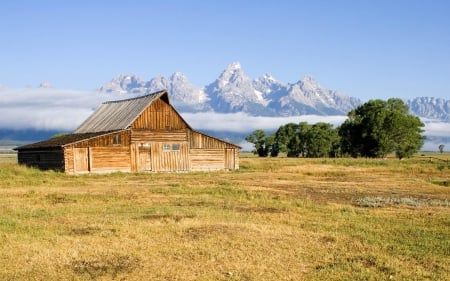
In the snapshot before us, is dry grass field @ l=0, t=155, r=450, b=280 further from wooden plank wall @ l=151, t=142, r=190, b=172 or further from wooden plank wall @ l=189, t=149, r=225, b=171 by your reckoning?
wooden plank wall @ l=189, t=149, r=225, b=171

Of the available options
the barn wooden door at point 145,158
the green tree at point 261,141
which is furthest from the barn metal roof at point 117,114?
the green tree at point 261,141

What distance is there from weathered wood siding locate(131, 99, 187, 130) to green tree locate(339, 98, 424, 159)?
44.9m

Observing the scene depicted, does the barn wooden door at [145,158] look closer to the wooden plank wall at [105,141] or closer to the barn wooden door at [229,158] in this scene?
the wooden plank wall at [105,141]

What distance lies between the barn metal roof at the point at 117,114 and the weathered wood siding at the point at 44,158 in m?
6.37

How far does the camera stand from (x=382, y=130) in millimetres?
86938

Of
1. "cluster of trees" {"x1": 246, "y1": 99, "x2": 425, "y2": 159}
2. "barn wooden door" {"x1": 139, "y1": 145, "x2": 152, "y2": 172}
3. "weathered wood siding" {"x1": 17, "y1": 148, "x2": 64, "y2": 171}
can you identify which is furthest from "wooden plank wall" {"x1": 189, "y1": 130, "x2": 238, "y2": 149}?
"cluster of trees" {"x1": 246, "y1": 99, "x2": 425, "y2": 159}

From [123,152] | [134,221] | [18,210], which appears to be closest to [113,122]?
[123,152]

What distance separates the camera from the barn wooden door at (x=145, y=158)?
51875mm

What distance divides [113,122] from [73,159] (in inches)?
352

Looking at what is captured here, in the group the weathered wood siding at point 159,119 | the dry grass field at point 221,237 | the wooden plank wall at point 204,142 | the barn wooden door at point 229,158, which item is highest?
the weathered wood siding at point 159,119

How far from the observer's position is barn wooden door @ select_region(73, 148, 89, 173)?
47594 millimetres

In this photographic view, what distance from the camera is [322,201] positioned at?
25594 millimetres

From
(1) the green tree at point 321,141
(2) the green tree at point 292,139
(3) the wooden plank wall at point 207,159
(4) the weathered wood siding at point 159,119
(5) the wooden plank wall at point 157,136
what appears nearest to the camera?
(5) the wooden plank wall at point 157,136

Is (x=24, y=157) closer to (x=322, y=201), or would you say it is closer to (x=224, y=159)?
(x=224, y=159)
